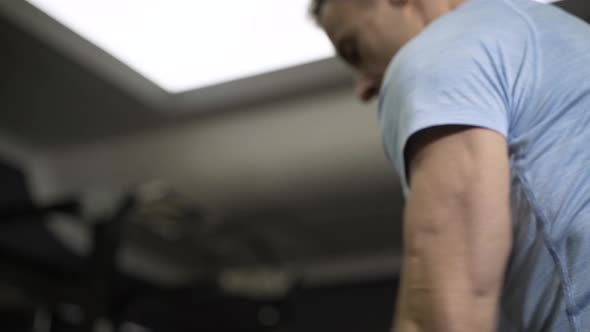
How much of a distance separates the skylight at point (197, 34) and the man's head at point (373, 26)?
0.66m

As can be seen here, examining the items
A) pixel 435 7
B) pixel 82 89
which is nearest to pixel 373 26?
pixel 435 7

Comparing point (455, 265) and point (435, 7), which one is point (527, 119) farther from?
point (435, 7)

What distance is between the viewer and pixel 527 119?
0.74 metres

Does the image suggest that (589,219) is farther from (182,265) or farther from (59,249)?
(182,265)

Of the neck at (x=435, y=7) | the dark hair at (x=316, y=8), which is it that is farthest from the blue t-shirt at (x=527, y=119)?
the dark hair at (x=316, y=8)

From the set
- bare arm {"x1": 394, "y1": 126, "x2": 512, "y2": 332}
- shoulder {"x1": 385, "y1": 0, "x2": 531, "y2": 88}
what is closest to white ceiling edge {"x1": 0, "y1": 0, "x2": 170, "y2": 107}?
shoulder {"x1": 385, "y1": 0, "x2": 531, "y2": 88}

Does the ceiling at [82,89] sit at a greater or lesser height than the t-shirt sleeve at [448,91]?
lesser

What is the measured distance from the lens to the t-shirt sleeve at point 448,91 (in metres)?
0.70

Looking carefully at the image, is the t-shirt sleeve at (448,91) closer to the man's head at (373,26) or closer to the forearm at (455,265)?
the forearm at (455,265)

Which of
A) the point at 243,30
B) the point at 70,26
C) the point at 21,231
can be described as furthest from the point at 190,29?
the point at 21,231

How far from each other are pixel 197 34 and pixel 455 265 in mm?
1513

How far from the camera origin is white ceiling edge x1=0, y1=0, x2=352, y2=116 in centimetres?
211

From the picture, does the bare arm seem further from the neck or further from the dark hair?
the dark hair

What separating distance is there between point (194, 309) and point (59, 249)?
885 mm
